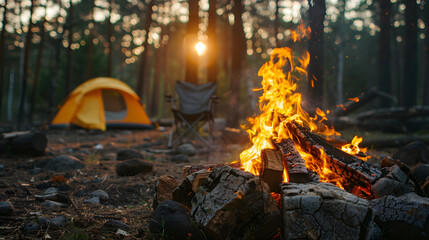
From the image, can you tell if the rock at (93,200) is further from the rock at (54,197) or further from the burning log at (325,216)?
the burning log at (325,216)

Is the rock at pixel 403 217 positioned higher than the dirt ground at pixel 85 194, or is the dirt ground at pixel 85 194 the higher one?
the rock at pixel 403 217

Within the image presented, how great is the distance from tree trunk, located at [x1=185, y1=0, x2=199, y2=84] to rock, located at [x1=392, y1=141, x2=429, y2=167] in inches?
237

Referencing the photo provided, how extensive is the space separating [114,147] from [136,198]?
400 centimetres

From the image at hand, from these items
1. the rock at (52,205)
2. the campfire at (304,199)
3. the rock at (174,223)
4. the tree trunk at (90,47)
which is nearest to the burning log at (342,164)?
the campfire at (304,199)

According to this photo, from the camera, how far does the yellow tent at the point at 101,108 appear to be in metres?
9.22

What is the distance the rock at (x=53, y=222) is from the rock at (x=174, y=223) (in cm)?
73

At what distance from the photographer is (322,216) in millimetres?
1810

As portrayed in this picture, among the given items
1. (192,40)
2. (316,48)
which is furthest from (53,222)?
(192,40)

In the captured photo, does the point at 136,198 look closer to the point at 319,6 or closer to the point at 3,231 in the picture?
the point at 3,231

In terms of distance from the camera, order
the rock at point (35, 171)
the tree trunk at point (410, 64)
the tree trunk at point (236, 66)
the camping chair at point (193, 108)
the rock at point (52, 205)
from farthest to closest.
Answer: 1. the tree trunk at point (410, 64)
2. the tree trunk at point (236, 66)
3. the camping chair at point (193, 108)
4. the rock at point (35, 171)
5. the rock at point (52, 205)

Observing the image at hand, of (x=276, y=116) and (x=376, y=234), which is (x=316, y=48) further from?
(x=376, y=234)

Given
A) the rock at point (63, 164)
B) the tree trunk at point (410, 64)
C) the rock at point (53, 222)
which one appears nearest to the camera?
the rock at point (53, 222)

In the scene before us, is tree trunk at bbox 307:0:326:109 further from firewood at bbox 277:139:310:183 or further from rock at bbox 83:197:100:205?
rock at bbox 83:197:100:205

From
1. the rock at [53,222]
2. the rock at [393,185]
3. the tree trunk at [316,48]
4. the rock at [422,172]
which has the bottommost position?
the rock at [53,222]
